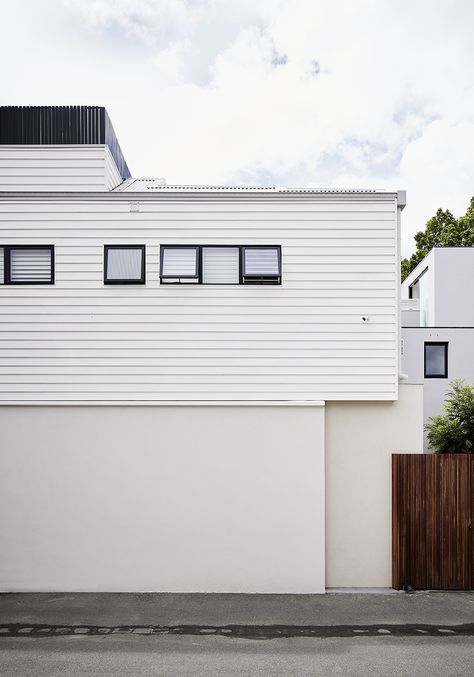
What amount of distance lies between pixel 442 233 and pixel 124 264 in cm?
2907

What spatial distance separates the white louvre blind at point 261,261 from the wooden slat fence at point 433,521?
12.1ft

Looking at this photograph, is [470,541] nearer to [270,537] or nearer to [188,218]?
[270,537]

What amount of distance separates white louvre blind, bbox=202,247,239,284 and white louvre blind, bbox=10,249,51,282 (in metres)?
2.64

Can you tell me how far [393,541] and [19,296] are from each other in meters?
7.35

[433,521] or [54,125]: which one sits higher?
A: [54,125]

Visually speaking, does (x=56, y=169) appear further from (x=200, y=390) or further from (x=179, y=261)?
(x=200, y=390)

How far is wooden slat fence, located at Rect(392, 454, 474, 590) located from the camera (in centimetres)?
920

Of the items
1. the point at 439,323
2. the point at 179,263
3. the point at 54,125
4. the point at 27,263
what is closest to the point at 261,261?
the point at 179,263

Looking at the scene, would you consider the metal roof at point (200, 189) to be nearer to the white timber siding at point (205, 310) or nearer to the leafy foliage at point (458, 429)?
the white timber siding at point (205, 310)

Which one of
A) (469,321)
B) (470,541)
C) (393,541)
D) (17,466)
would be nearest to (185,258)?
(17,466)

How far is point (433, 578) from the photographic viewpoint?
9.20m

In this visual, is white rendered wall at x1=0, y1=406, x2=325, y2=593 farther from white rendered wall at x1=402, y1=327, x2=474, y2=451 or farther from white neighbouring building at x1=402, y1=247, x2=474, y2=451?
white rendered wall at x1=402, y1=327, x2=474, y2=451

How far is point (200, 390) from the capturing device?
30.7 feet

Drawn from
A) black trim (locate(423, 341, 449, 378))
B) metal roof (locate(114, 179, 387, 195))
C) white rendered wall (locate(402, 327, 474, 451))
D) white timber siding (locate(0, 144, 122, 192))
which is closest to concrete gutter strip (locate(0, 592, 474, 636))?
metal roof (locate(114, 179, 387, 195))
